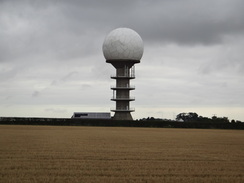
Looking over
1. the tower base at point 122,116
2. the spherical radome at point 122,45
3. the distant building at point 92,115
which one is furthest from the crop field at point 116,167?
the distant building at point 92,115

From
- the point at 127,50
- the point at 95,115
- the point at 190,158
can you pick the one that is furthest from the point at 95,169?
the point at 95,115

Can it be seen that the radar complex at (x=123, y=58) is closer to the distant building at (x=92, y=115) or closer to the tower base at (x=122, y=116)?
the tower base at (x=122, y=116)

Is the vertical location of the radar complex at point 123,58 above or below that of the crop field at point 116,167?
above

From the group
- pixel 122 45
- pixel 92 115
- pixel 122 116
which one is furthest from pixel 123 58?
pixel 92 115

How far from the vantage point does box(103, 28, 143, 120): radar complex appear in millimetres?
77812

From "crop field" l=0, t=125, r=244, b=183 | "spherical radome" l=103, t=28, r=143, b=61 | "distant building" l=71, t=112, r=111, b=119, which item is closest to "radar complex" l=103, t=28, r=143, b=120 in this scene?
"spherical radome" l=103, t=28, r=143, b=61

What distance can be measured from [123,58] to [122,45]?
7.07 feet

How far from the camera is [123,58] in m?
78.0

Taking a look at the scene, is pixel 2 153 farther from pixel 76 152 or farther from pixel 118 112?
pixel 118 112

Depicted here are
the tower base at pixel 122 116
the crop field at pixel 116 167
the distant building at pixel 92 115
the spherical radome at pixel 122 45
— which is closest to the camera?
the crop field at pixel 116 167

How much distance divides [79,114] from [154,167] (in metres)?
71.6

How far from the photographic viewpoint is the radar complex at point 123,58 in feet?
255

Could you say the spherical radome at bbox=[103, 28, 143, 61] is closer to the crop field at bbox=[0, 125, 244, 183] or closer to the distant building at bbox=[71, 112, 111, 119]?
the distant building at bbox=[71, 112, 111, 119]

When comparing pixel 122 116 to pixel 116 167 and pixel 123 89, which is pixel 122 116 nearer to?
pixel 123 89
